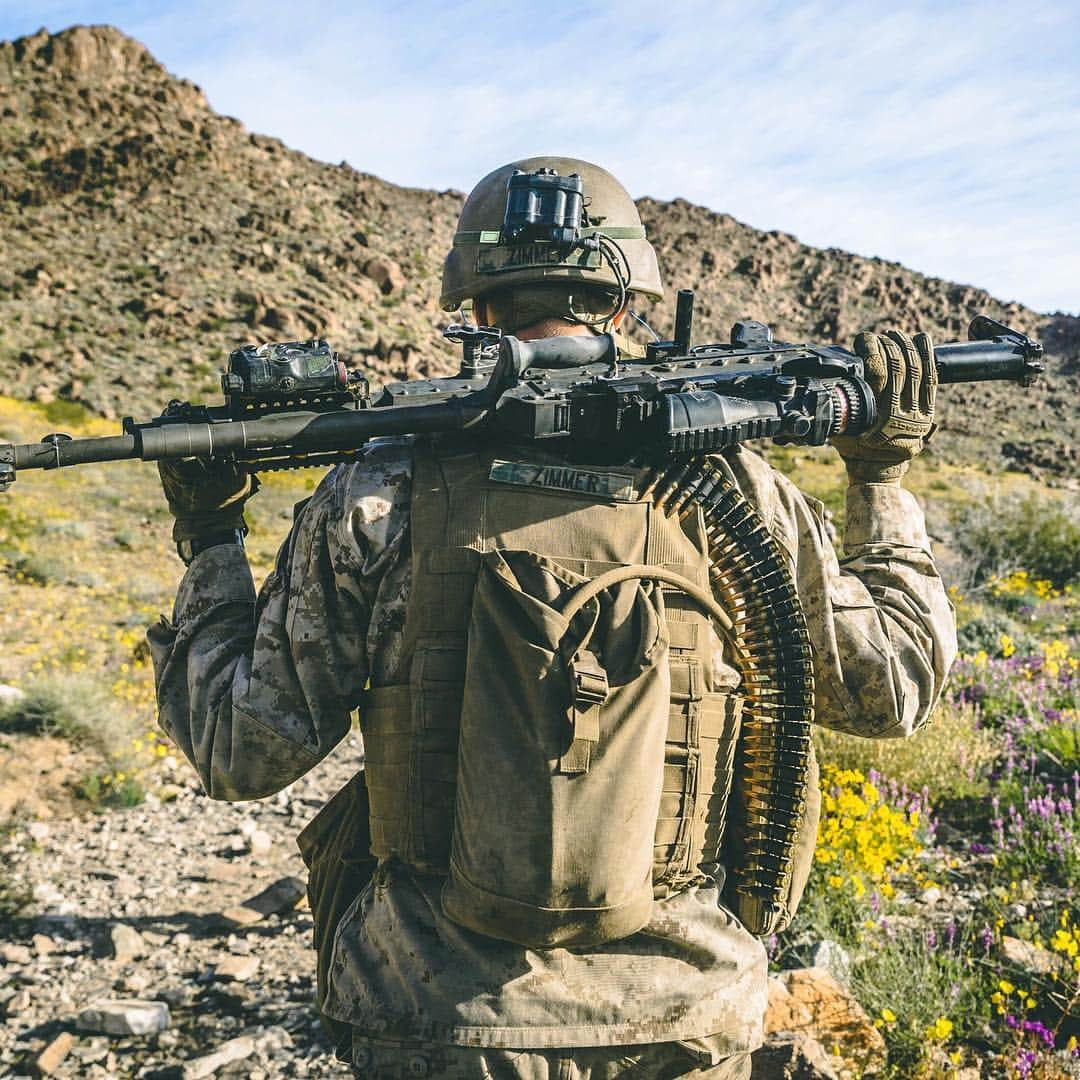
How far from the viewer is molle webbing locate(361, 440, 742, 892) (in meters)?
1.80

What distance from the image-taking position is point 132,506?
16.6m

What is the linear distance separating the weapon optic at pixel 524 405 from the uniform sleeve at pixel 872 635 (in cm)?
24

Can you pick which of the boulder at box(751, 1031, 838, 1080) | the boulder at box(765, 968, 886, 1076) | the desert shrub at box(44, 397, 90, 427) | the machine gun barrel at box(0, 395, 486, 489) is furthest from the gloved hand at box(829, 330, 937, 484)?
the desert shrub at box(44, 397, 90, 427)

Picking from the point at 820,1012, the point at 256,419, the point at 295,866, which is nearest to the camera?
the point at 256,419

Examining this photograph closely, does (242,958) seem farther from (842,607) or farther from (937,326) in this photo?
(937,326)

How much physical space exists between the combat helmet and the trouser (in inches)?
59.6

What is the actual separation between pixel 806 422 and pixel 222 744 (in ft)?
4.43

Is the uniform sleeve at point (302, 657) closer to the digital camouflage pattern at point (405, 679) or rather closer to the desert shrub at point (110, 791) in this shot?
the digital camouflage pattern at point (405, 679)

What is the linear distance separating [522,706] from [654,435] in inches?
23.6

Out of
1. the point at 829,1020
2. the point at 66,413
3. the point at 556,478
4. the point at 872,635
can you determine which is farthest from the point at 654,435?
the point at 66,413

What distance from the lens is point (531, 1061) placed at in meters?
1.76

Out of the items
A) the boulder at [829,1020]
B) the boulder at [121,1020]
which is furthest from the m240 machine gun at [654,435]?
the boulder at [121,1020]

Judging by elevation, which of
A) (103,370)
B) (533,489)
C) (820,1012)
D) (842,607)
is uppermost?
(103,370)

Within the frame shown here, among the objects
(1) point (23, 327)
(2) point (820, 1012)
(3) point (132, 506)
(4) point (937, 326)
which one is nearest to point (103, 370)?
(1) point (23, 327)
